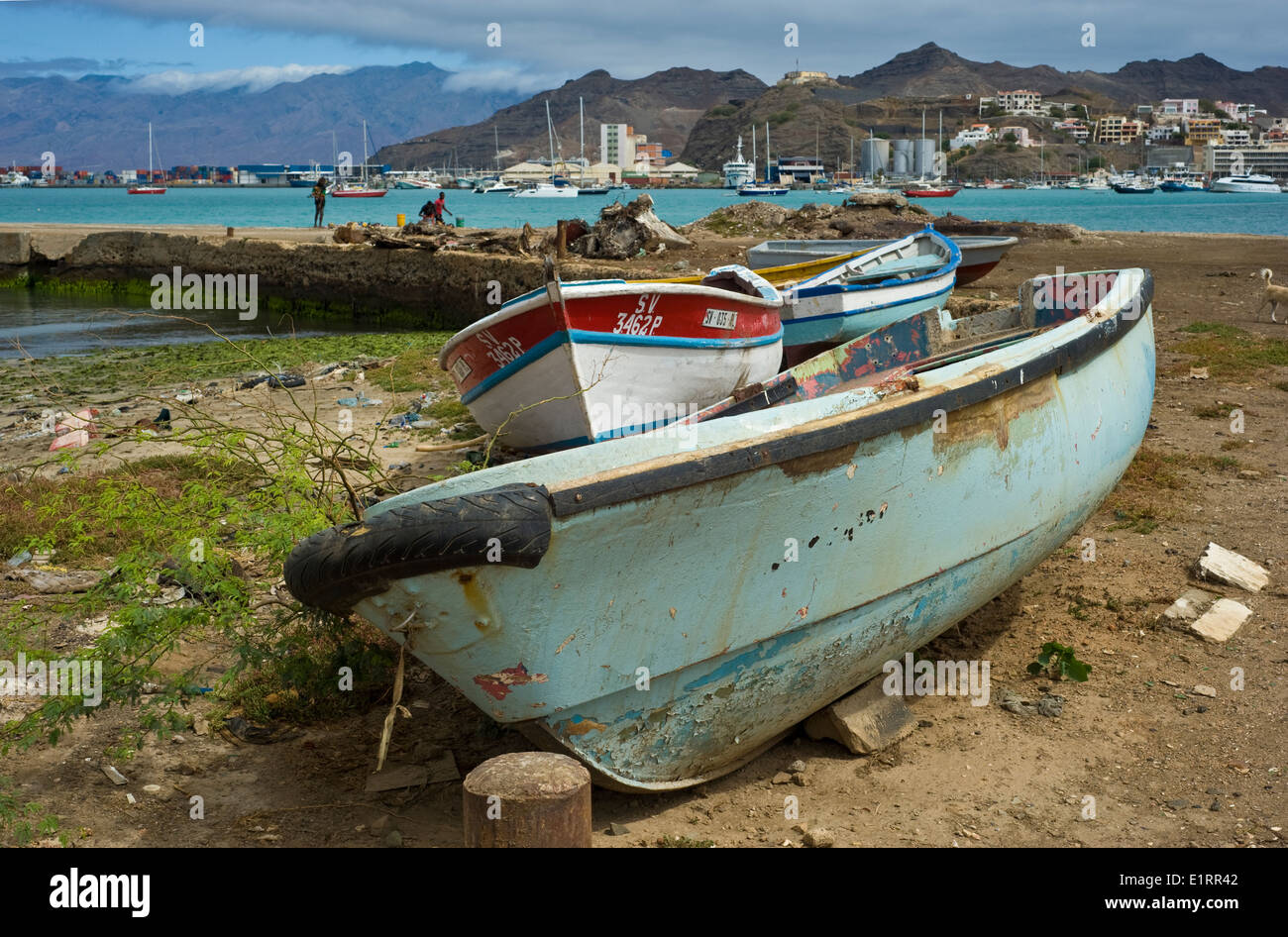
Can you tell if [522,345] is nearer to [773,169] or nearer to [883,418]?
[883,418]

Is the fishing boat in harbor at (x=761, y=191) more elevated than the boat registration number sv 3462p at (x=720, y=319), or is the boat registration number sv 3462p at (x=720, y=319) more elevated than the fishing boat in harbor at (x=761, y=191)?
the fishing boat in harbor at (x=761, y=191)

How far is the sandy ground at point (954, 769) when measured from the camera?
3357mm

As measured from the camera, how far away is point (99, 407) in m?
10.2

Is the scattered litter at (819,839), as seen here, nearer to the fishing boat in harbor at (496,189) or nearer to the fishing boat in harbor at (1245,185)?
the fishing boat in harbor at (496,189)

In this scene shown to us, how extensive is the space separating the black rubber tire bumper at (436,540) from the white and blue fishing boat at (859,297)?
7.04 metres

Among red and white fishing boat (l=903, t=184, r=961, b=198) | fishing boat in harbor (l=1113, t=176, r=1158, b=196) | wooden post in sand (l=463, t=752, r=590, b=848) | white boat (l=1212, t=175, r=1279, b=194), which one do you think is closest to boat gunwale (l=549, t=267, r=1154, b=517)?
wooden post in sand (l=463, t=752, r=590, b=848)

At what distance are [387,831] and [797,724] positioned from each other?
1.52 m

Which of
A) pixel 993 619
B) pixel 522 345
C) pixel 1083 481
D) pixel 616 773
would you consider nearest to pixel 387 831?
pixel 616 773

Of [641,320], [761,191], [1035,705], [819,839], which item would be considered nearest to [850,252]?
[641,320]

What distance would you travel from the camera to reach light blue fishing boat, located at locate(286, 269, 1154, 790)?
2.90 metres

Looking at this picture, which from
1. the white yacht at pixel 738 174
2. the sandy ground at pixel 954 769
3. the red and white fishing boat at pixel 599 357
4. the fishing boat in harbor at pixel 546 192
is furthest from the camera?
the white yacht at pixel 738 174

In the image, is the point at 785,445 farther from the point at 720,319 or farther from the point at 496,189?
the point at 496,189

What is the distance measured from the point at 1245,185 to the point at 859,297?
136170 mm

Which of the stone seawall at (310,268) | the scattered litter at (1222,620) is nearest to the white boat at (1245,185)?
the stone seawall at (310,268)
